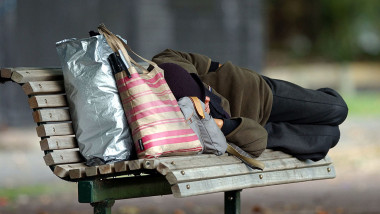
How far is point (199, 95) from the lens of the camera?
15.0ft

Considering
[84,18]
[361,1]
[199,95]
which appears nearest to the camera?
[199,95]

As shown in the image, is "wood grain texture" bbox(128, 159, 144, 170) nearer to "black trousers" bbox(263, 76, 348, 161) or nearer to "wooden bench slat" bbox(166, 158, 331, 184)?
"wooden bench slat" bbox(166, 158, 331, 184)

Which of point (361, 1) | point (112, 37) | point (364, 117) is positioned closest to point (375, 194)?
point (112, 37)

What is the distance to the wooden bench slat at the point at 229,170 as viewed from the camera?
3893 millimetres

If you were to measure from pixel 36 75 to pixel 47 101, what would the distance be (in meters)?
0.15

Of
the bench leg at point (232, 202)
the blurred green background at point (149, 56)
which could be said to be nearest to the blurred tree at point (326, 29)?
the blurred green background at point (149, 56)

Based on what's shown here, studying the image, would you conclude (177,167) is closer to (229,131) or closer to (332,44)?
(229,131)

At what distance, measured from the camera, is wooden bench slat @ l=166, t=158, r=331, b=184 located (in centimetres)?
389

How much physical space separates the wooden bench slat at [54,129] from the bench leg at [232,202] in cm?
117

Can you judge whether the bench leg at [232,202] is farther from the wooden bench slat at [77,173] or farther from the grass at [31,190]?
the grass at [31,190]

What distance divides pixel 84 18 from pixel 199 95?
336 inches

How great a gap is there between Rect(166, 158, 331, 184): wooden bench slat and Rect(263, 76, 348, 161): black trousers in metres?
0.08

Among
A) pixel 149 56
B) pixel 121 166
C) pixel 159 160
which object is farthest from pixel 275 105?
pixel 149 56

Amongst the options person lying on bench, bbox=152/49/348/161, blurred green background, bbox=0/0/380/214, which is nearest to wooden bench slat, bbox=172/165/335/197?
person lying on bench, bbox=152/49/348/161
